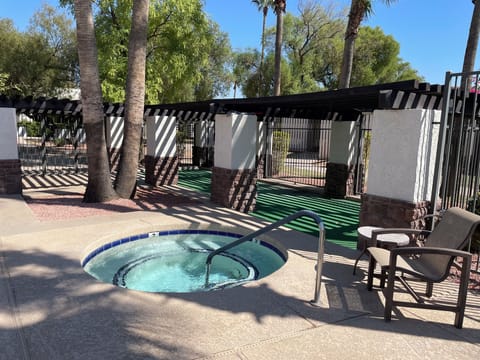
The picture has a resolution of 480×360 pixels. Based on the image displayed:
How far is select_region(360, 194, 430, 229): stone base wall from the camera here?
18.4 ft

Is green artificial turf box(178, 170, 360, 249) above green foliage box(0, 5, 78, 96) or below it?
below

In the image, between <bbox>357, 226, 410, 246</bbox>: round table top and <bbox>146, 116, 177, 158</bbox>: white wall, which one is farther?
<bbox>146, 116, 177, 158</bbox>: white wall

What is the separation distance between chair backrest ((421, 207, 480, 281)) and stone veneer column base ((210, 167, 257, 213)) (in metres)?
5.54

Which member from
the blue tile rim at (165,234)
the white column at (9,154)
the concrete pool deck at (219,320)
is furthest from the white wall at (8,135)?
the concrete pool deck at (219,320)

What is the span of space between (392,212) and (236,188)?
439 cm

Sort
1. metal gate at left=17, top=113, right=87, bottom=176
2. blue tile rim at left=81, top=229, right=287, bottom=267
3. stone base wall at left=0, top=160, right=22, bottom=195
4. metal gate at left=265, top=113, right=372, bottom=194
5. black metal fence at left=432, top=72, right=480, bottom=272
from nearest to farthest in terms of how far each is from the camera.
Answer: black metal fence at left=432, top=72, right=480, bottom=272 → blue tile rim at left=81, top=229, right=287, bottom=267 → stone base wall at left=0, top=160, right=22, bottom=195 → metal gate at left=265, top=113, right=372, bottom=194 → metal gate at left=17, top=113, right=87, bottom=176

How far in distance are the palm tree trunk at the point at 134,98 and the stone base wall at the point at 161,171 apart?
2.68 metres

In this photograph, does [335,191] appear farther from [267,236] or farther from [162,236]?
[162,236]

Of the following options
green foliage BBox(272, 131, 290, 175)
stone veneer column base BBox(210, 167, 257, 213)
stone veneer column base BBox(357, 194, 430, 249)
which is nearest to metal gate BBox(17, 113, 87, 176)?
green foliage BBox(272, 131, 290, 175)

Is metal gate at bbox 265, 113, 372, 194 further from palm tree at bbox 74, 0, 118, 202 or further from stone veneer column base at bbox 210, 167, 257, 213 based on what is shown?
palm tree at bbox 74, 0, 118, 202

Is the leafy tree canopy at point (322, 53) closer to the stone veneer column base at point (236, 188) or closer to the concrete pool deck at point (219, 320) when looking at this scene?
the stone veneer column base at point (236, 188)

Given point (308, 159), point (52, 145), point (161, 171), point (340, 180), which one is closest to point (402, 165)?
point (340, 180)

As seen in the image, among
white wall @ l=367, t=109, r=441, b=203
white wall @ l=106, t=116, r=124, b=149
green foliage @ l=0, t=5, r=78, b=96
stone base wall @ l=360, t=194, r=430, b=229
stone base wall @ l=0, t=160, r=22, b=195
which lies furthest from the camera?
green foliage @ l=0, t=5, r=78, b=96

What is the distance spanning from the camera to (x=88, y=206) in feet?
29.8
